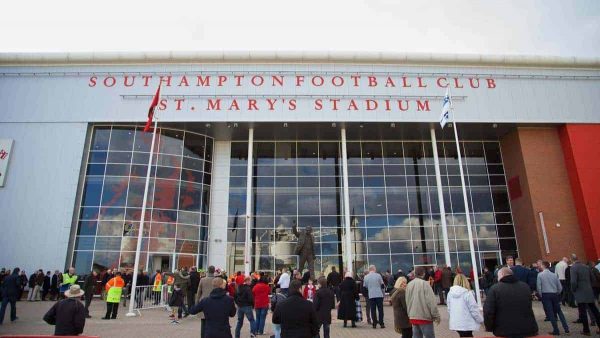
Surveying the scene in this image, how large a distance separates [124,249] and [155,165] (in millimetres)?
5613

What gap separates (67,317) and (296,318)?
371 centimetres

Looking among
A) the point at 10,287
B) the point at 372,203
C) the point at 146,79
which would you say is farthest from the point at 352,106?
the point at 10,287

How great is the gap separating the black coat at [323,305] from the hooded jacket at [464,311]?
2956 millimetres

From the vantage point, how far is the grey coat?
9367mm

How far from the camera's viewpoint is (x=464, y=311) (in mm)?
6648

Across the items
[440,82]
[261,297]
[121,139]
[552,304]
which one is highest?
[440,82]

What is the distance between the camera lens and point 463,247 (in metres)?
26.4

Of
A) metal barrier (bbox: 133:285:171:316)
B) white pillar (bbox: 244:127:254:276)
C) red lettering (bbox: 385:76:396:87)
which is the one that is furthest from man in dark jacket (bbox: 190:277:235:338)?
red lettering (bbox: 385:76:396:87)

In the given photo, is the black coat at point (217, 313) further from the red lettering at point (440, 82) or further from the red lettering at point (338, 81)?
the red lettering at point (440, 82)

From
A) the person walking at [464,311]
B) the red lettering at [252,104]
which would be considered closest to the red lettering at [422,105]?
the red lettering at [252,104]

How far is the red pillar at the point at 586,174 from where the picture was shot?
23.9 m

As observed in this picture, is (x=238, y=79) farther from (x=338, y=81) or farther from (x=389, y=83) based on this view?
(x=389, y=83)

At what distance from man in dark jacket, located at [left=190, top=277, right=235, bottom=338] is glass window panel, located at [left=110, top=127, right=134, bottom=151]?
22284mm

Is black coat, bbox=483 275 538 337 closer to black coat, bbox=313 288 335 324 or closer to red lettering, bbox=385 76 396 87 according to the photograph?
black coat, bbox=313 288 335 324
